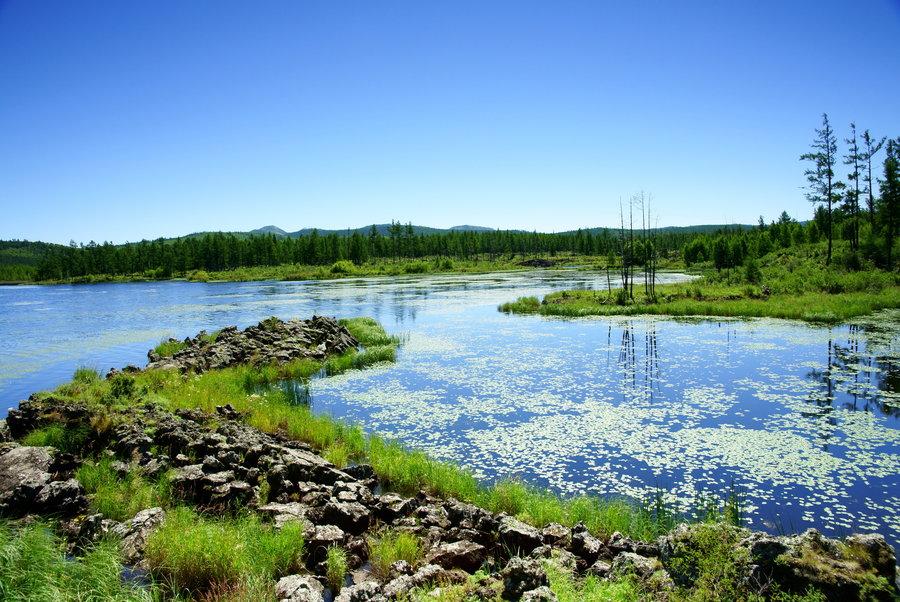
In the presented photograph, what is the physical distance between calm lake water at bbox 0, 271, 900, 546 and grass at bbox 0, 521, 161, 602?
6609mm

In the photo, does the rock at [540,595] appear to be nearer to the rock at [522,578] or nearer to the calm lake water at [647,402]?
the rock at [522,578]

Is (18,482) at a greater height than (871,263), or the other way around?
(871,263)

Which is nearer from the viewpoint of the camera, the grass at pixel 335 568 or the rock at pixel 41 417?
the grass at pixel 335 568

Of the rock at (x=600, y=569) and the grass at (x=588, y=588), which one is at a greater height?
the grass at (x=588, y=588)

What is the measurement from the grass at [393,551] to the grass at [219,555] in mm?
1092

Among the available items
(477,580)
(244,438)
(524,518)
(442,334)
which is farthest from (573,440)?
(442,334)

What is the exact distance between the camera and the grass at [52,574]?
4.73 meters

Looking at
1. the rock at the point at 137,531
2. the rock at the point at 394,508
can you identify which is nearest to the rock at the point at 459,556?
the rock at the point at 394,508

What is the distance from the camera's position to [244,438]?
1128cm

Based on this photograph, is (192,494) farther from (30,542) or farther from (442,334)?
(442,334)

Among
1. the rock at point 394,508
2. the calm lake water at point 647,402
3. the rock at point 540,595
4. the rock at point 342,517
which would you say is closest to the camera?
the rock at point 540,595

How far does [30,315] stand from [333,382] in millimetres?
41647

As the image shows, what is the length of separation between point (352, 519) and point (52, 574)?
3.85 m

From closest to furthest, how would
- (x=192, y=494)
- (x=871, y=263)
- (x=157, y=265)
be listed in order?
(x=192, y=494)
(x=871, y=263)
(x=157, y=265)
